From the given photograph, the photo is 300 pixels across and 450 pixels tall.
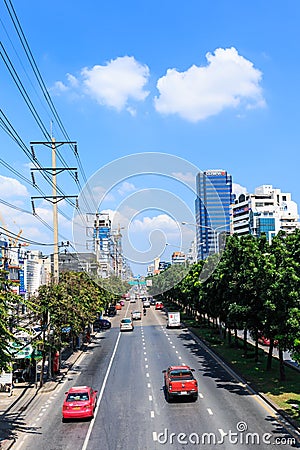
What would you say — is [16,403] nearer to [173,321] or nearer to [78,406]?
[78,406]

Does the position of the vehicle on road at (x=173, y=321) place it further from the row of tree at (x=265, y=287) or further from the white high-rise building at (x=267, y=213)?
the white high-rise building at (x=267, y=213)

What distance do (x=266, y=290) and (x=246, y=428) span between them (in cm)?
1008

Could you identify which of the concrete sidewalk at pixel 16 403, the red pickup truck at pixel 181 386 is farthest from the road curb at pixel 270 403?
the concrete sidewalk at pixel 16 403

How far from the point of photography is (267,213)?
18238cm

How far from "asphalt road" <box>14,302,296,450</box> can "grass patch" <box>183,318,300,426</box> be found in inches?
35.9

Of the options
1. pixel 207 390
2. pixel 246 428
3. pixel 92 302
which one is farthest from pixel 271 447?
pixel 92 302

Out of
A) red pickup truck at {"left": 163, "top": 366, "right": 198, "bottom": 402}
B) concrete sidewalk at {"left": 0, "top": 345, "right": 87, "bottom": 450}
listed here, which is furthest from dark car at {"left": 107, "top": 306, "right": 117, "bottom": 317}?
red pickup truck at {"left": 163, "top": 366, "right": 198, "bottom": 402}

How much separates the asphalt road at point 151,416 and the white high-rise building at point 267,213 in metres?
139

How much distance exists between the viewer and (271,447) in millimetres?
20562

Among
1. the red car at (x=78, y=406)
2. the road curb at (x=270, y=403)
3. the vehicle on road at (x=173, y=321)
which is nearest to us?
the road curb at (x=270, y=403)

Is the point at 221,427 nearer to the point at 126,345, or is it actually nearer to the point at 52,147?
the point at 52,147

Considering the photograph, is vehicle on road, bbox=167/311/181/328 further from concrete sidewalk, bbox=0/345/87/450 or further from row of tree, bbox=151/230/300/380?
concrete sidewalk, bbox=0/345/87/450

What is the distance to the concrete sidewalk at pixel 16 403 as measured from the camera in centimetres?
2408

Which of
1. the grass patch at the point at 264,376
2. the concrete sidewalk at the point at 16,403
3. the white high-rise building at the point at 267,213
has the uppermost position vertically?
the white high-rise building at the point at 267,213
